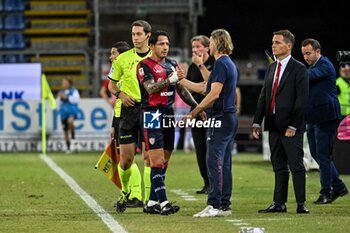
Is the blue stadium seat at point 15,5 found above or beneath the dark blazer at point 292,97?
above

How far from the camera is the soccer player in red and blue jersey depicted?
12891 mm

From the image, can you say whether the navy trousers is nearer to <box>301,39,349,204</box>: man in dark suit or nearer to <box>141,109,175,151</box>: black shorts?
<box>141,109,175,151</box>: black shorts

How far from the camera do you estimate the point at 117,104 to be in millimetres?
14055

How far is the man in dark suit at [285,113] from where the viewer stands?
509 inches

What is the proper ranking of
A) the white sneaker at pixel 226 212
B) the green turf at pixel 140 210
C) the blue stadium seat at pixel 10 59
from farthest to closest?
the blue stadium seat at pixel 10 59 < the white sneaker at pixel 226 212 < the green turf at pixel 140 210

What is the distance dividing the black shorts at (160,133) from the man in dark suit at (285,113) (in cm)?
93

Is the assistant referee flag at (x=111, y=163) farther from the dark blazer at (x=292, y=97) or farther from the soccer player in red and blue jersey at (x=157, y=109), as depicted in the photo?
the dark blazer at (x=292, y=97)

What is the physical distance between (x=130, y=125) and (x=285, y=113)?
1.81 metres

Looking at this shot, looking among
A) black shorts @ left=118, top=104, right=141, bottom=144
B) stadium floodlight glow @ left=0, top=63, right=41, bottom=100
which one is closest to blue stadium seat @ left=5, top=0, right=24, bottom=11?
stadium floodlight glow @ left=0, top=63, right=41, bottom=100

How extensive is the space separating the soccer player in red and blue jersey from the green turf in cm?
28

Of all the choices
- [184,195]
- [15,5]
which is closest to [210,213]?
[184,195]

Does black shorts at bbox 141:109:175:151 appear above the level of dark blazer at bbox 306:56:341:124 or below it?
below

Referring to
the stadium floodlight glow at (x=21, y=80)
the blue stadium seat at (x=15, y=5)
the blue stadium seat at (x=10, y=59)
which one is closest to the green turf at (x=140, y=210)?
the stadium floodlight glow at (x=21, y=80)

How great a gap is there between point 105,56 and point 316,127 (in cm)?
1798
